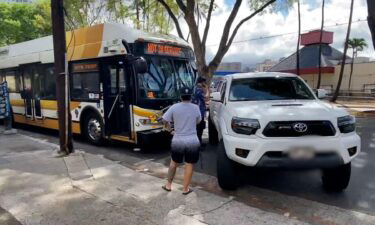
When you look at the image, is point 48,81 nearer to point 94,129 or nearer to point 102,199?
point 94,129

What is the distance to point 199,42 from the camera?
1627 cm

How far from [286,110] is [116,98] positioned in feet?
16.5

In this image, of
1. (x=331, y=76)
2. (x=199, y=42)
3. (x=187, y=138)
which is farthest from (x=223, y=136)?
(x=331, y=76)

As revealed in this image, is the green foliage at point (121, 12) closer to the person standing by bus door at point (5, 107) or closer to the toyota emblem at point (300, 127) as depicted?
the person standing by bus door at point (5, 107)

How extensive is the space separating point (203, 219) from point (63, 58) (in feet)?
18.4

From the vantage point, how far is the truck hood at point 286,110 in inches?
205

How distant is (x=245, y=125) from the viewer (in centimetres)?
534

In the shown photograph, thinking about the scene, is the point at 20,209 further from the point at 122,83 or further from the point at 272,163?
the point at 122,83

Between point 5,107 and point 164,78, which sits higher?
point 164,78

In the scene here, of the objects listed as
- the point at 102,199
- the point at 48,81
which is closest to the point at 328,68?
the point at 48,81

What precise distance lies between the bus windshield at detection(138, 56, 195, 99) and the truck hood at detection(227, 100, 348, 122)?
309cm

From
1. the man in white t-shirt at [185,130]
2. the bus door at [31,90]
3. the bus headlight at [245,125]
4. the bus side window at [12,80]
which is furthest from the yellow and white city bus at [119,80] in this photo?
the bus headlight at [245,125]

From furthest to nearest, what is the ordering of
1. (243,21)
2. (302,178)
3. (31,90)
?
(243,21) → (31,90) → (302,178)

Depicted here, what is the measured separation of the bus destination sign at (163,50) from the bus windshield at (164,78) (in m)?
0.13
